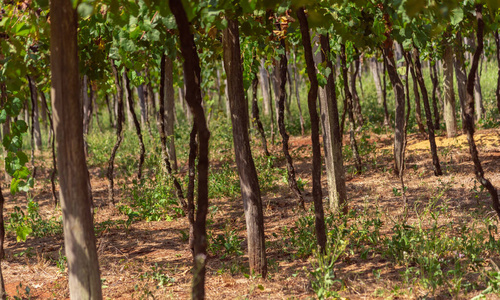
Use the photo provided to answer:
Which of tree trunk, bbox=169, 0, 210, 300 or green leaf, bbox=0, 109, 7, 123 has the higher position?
green leaf, bbox=0, 109, 7, 123

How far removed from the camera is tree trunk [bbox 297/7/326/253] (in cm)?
315

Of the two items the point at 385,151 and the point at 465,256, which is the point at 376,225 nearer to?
the point at 465,256

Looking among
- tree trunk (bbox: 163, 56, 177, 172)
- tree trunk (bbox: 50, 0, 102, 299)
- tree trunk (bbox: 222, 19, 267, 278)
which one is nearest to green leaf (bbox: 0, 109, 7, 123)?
tree trunk (bbox: 50, 0, 102, 299)

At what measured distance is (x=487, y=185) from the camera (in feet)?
11.4

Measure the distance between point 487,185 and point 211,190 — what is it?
3.97 m

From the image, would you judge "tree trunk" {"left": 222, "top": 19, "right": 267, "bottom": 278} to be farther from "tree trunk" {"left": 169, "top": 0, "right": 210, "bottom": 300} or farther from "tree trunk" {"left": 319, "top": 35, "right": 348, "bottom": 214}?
"tree trunk" {"left": 319, "top": 35, "right": 348, "bottom": 214}

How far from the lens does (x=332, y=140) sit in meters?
5.21

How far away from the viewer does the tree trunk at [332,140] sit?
5.18 m

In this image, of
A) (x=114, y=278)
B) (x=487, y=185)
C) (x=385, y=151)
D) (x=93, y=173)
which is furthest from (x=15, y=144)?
(x=93, y=173)

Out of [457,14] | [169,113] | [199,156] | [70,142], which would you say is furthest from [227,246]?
[169,113]

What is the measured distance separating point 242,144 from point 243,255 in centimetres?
121

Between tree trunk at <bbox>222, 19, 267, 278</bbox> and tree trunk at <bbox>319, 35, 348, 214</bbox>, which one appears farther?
tree trunk at <bbox>319, 35, 348, 214</bbox>

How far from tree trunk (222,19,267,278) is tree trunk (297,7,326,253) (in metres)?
0.52

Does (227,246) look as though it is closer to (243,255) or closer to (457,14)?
(243,255)
